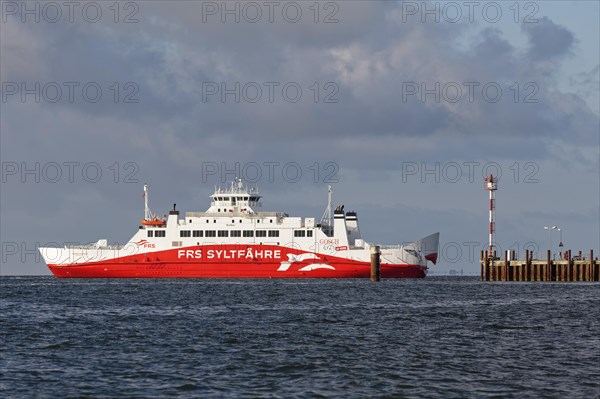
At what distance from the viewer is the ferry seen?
270 feet

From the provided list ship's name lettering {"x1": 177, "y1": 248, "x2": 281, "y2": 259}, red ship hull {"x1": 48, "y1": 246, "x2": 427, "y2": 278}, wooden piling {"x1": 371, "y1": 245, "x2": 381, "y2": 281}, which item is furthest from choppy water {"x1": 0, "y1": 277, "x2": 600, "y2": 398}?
red ship hull {"x1": 48, "y1": 246, "x2": 427, "y2": 278}

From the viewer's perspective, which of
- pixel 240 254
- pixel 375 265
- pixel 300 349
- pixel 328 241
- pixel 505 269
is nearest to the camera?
pixel 300 349

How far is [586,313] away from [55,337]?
2250 centimetres

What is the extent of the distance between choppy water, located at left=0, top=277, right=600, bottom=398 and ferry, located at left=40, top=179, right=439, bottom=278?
1338 inches

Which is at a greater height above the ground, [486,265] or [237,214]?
[237,214]

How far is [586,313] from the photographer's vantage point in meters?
41.4

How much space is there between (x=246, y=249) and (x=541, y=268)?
81.5ft

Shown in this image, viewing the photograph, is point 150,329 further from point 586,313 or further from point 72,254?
point 72,254

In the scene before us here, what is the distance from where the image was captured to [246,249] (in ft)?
271

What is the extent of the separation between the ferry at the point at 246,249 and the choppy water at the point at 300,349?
33991 millimetres

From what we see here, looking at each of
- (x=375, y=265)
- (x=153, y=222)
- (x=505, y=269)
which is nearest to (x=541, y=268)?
(x=505, y=269)

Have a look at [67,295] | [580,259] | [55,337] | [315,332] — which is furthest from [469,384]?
[580,259]

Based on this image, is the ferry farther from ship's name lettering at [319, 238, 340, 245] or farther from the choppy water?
the choppy water

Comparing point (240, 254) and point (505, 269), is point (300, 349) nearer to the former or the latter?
point (240, 254)
